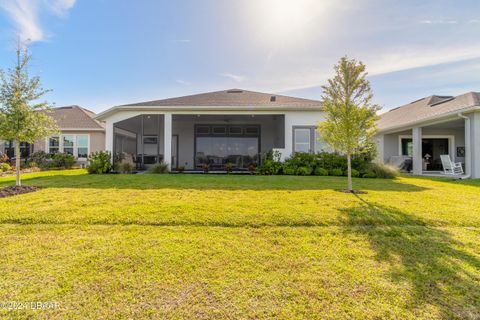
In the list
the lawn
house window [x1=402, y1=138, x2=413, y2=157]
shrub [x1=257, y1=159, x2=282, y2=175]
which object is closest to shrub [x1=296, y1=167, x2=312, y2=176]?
shrub [x1=257, y1=159, x2=282, y2=175]

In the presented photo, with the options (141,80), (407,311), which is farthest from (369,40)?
(141,80)

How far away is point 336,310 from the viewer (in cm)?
196

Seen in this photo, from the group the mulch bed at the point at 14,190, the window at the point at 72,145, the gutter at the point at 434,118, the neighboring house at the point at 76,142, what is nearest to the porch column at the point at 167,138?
the mulch bed at the point at 14,190

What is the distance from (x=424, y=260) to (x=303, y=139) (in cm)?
989

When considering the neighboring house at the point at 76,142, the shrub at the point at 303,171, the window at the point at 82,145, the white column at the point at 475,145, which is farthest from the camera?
the window at the point at 82,145

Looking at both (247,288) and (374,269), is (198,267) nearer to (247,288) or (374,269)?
(247,288)

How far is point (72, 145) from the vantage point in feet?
57.7

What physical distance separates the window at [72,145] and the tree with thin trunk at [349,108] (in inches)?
706

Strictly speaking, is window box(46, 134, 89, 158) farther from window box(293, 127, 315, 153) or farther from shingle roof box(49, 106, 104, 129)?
window box(293, 127, 315, 153)

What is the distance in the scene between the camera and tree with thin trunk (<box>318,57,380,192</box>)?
6.93 meters

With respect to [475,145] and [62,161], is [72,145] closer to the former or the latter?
[62,161]

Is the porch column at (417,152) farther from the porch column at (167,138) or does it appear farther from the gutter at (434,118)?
the porch column at (167,138)

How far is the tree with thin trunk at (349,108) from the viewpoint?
6.93m

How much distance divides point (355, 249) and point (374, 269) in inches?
19.9
